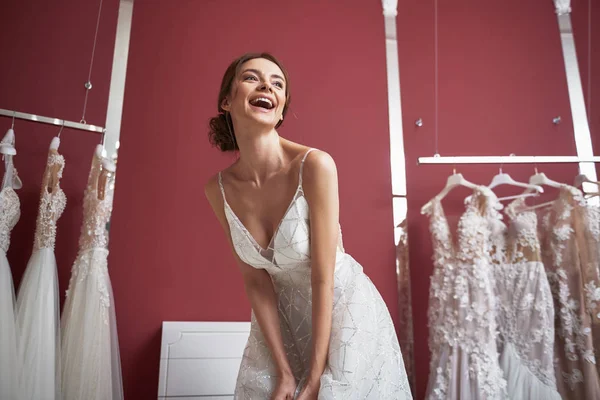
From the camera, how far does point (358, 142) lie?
347 centimetres

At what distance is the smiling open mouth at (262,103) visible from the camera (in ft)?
5.54

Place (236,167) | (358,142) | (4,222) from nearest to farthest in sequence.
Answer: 1. (236,167)
2. (4,222)
3. (358,142)

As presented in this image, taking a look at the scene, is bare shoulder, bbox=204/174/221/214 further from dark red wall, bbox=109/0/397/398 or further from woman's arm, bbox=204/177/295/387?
dark red wall, bbox=109/0/397/398

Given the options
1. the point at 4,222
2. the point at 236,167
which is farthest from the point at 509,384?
the point at 4,222

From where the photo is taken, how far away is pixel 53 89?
3.05 metres

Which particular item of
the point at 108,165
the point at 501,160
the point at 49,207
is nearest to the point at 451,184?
the point at 501,160

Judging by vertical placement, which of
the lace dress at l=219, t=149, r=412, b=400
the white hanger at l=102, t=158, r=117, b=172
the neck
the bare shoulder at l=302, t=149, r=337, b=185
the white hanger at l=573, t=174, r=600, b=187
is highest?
the white hanger at l=573, t=174, r=600, b=187

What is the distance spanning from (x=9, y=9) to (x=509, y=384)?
11.4ft

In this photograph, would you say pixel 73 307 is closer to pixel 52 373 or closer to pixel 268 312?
pixel 52 373

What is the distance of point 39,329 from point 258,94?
1.49 metres

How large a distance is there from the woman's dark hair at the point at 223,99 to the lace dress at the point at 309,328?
171 millimetres

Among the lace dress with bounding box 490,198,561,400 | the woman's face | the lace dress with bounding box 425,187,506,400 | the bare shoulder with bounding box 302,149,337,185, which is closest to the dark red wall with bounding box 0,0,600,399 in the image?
the lace dress with bounding box 425,187,506,400

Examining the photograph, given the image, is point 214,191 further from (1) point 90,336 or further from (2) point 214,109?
(2) point 214,109

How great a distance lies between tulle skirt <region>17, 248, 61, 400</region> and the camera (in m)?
2.18
